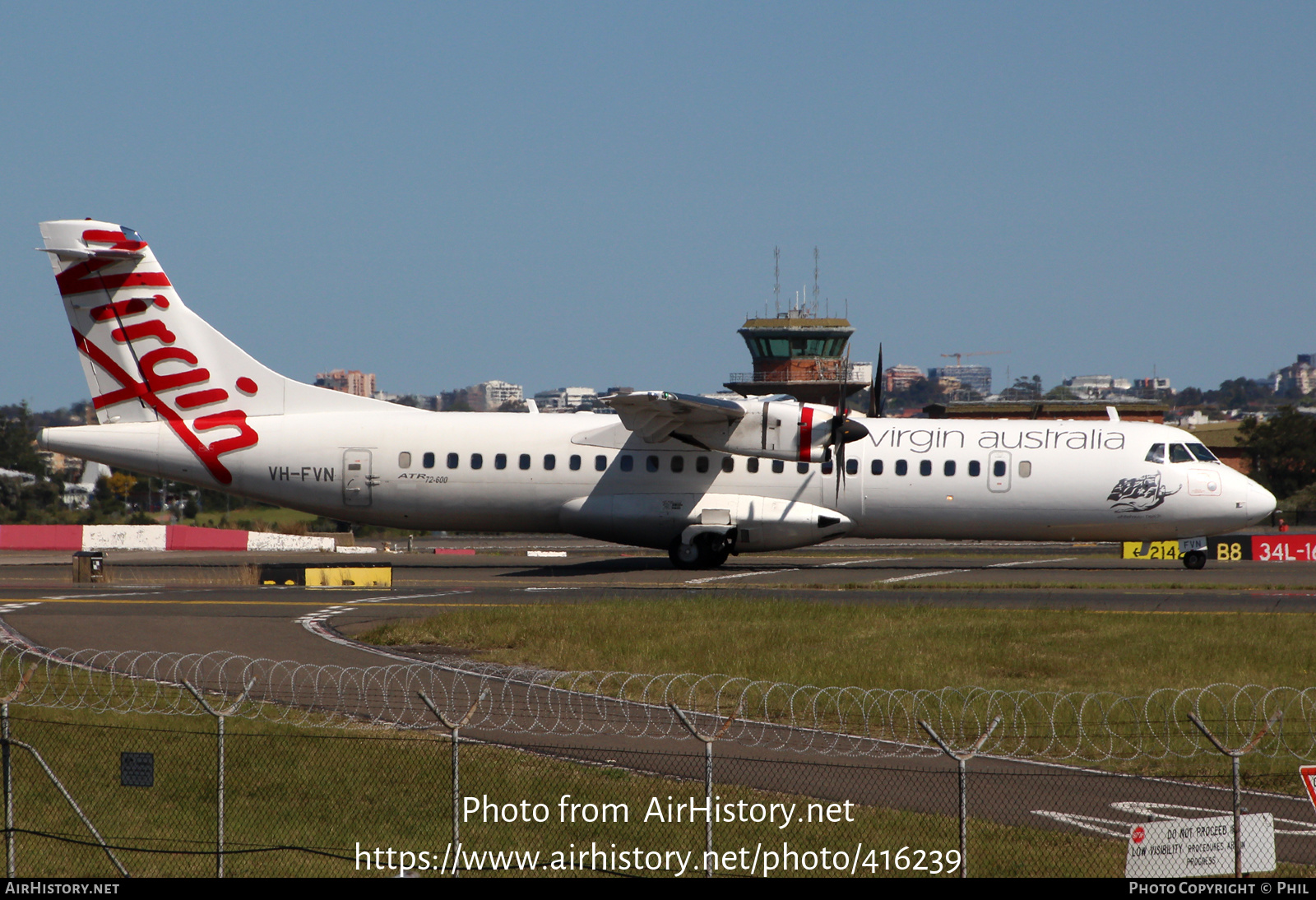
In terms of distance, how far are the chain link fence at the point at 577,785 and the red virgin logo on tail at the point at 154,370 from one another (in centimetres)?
1714

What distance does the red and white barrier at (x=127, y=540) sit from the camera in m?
50.3

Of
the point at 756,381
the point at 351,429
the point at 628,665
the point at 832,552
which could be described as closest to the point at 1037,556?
the point at 832,552

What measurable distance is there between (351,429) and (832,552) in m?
20.4

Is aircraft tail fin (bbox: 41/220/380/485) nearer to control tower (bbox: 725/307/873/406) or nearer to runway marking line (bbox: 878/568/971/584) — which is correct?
runway marking line (bbox: 878/568/971/584)

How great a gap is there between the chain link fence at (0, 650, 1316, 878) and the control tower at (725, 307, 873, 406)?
Answer: 7070 cm

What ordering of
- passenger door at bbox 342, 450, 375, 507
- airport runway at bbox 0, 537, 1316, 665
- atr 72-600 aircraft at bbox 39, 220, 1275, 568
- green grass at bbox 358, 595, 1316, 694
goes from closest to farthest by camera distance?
green grass at bbox 358, 595, 1316, 694 < airport runway at bbox 0, 537, 1316, 665 < atr 72-600 aircraft at bbox 39, 220, 1275, 568 < passenger door at bbox 342, 450, 375, 507

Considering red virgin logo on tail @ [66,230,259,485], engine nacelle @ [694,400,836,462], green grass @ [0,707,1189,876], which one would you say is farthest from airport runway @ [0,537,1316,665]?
green grass @ [0,707,1189,876]

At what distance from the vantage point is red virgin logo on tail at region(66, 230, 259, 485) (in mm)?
34594

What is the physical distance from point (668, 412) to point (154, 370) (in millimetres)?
14878

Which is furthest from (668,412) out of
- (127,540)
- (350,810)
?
(127,540)

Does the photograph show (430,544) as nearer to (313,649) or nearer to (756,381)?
(756,381)

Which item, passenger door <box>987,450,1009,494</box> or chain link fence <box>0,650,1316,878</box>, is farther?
passenger door <box>987,450,1009,494</box>

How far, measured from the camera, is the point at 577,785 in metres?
13.3

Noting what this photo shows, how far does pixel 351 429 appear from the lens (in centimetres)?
3531
